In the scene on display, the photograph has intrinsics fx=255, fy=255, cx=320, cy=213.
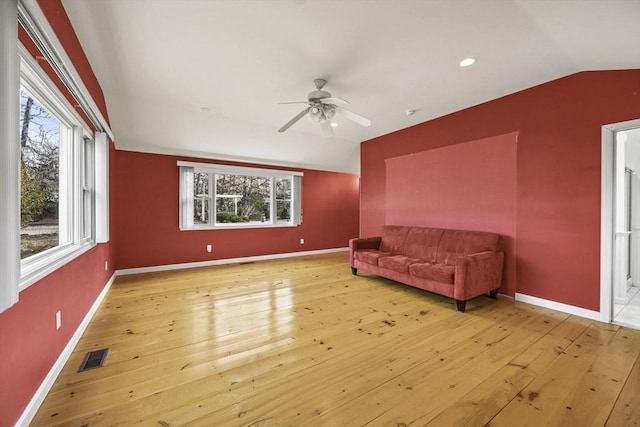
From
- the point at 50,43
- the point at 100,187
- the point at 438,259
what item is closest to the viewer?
the point at 50,43

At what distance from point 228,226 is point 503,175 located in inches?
195

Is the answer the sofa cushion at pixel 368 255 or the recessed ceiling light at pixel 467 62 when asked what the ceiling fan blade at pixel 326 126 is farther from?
the sofa cushion at pixel 368 255

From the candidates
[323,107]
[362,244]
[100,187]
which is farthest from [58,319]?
[362,244]

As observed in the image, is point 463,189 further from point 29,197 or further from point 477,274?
point 29,197

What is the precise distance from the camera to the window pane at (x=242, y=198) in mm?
5477

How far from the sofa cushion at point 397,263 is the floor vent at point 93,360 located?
328 centimetres

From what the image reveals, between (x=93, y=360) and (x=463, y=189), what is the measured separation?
15.0ft

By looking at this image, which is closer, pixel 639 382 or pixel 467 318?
pixel 639 382

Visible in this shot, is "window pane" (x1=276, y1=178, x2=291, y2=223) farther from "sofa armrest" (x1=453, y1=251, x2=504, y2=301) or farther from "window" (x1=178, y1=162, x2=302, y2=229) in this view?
"sofa armrest" (x1=453, y1=251, x2=504, y2=301)

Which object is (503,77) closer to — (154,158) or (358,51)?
(358,51)

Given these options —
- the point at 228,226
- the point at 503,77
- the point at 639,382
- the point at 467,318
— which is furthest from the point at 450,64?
the point at 228,226

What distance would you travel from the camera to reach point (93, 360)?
197 centimetres

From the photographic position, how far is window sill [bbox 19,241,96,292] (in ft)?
4.67

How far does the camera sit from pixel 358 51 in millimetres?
2443
